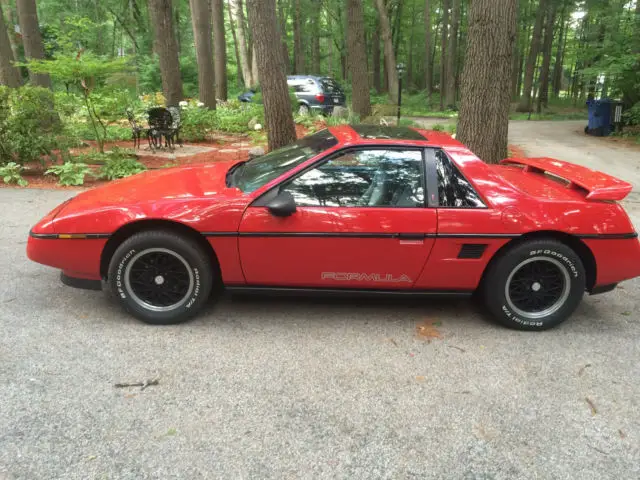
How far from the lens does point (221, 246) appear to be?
135 inches

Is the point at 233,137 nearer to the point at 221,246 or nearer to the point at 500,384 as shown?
the point at 221,246

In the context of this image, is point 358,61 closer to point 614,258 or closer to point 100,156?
point 100,156

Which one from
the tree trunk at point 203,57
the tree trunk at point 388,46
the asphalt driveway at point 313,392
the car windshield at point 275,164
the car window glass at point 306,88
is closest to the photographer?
the asphalt driveway at point 313,392

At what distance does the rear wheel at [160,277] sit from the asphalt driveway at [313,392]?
0.15 m

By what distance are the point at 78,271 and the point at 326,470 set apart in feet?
7.55

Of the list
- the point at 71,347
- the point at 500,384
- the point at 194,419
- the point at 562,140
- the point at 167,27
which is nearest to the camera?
the point at 194,419

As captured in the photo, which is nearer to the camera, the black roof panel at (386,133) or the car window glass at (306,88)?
the black roof panel at (386,133)

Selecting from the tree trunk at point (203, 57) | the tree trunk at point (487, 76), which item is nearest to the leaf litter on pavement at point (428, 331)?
the tree trunk at point (487, 76)

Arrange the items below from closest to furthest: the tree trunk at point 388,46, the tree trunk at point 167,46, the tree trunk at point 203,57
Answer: the tree trunk at point 167,46, the tree trunk at point 203,57, the tree trunk at point 388,46

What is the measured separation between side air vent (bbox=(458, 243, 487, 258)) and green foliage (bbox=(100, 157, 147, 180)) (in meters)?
6.59

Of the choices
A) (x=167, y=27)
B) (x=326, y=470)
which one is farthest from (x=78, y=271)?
(x=167, y=27)

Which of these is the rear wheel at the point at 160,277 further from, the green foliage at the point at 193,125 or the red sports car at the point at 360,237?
the green foliage at the point at 193,125

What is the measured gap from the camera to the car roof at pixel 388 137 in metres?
3.64

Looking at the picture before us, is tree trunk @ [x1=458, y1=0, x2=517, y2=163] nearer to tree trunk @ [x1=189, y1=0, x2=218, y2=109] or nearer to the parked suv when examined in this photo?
tree trunk @ [x1=189, y1=0, x2=218, y2=109]
